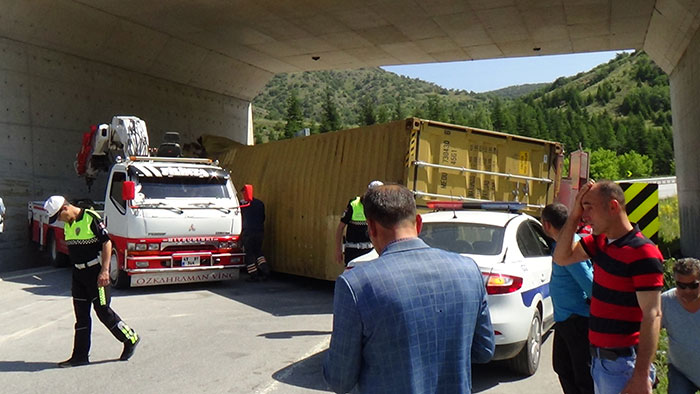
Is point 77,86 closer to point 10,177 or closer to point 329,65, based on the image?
point 10,177

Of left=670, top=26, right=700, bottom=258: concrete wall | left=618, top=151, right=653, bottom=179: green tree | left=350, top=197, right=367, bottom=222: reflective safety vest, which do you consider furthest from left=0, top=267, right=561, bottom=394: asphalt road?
left=618, top=151, right=653, bottom=179: green tree

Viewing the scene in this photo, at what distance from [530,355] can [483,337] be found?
3.75m

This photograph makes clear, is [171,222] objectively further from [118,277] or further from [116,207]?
[118,277]

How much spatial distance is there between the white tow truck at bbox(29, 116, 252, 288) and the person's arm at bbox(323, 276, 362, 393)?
8.81m

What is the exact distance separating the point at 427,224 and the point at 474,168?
379 centimetres

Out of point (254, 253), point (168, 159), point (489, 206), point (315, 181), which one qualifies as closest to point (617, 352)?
point (489, 206)

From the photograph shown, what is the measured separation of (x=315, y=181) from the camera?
36.7ft

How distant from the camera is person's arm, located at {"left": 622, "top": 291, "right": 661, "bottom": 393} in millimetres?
2928

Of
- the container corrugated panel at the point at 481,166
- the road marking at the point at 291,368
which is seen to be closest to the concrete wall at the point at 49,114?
the container corrugated panel at the point at 481,166

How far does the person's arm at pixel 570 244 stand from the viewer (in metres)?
3.38

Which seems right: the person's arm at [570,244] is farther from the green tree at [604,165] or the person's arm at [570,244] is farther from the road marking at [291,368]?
the green tree at [604,165]

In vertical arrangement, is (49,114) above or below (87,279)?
above

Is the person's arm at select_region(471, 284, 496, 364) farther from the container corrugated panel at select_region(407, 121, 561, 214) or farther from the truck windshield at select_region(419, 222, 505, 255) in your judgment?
the container corrugated panel at select_region(407, 121, 561, 214)

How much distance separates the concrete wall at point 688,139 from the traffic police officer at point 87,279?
36.1ft
